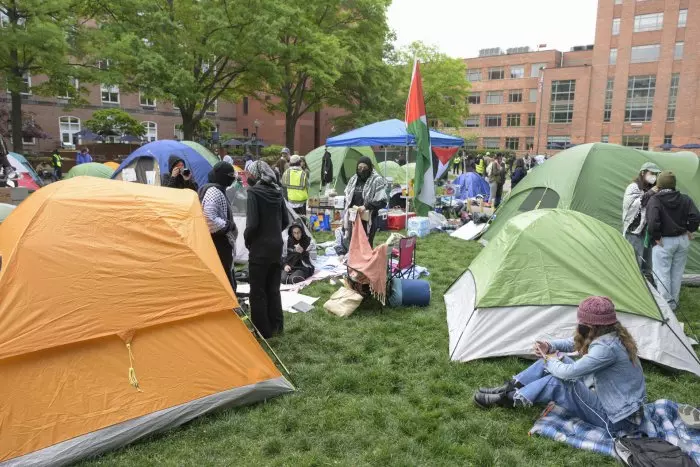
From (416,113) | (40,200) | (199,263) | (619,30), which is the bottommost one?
(199,263)

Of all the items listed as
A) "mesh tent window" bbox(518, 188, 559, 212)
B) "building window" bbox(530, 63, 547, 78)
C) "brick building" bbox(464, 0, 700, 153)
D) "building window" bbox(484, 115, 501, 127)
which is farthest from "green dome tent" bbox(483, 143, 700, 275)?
"building window" bbox(530, 63, 547, 78)

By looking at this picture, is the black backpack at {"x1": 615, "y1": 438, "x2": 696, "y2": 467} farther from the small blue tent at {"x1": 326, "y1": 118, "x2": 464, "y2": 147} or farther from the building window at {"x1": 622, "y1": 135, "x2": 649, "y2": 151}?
the building window at {"x1": 622, "y1": 135, "x2": 649, "y2": 151}

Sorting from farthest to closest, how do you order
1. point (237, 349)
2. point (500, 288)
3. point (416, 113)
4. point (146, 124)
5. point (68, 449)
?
point (146, 124), point (416, 113), point (500, 288), point (237, 349), point (68, 449)

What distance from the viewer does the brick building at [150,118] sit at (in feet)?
103

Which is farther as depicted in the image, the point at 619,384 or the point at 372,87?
the point at 372,87

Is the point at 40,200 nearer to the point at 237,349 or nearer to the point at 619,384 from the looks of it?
the point at 237,349

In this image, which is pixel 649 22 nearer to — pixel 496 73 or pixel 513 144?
pixel 513 144

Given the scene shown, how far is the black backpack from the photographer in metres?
2.87

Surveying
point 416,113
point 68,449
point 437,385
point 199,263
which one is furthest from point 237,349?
point 416,113

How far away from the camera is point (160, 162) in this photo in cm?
1112

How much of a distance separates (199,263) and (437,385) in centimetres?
228

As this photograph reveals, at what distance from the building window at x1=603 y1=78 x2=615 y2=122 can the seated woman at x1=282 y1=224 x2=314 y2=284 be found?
5236 centimetres

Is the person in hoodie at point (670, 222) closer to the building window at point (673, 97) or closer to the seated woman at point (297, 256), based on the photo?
the seated woman at point (297, 256)

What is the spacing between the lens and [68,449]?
9.96ft
